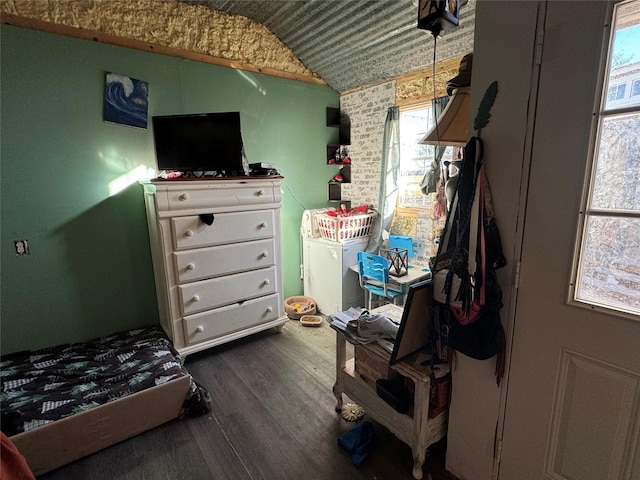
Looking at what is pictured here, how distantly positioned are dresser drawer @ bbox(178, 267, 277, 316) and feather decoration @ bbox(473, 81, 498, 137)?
2.05 meters

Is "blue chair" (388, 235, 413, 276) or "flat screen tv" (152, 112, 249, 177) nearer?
"flat screen tv" (152, 112, 249, 177)

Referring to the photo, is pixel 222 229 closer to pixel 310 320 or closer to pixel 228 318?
pixel 228 318

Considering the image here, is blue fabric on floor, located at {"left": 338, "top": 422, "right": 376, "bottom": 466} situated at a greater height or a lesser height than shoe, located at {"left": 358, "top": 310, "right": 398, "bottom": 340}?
lesser

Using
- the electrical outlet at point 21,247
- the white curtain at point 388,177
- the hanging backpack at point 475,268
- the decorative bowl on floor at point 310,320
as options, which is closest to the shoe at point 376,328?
the hanging backpack at point 475,268

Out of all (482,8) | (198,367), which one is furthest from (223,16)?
(198,367)

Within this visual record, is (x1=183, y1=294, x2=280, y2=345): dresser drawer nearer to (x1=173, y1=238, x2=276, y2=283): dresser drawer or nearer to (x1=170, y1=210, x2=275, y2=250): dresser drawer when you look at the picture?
(x1=173, y1=238, x2=276, y2=283): dresser drawer

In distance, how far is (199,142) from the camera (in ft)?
8.39

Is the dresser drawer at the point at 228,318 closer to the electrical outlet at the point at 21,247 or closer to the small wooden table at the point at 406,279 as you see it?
the small wooden table at the point at 406,279

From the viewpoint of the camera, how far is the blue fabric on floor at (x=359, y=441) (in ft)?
5.49

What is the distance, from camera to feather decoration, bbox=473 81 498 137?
1.23 metres

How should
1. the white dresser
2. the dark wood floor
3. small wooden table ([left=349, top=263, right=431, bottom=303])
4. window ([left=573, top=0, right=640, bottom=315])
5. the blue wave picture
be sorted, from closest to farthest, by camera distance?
window ([left=573, top=0, right=640, bottom=315]) < the dark wood floor < the white dresser < the blue wave picture < small wooden table ([left=349, top=263, right=431, bottom=303])

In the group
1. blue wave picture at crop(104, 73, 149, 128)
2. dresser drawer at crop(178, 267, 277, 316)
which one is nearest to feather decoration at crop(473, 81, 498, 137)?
dresser drawer at crop(178, 267, 277, 316)

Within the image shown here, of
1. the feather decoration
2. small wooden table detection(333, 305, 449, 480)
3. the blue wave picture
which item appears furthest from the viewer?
the blue wave picture

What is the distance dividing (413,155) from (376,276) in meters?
1.30
